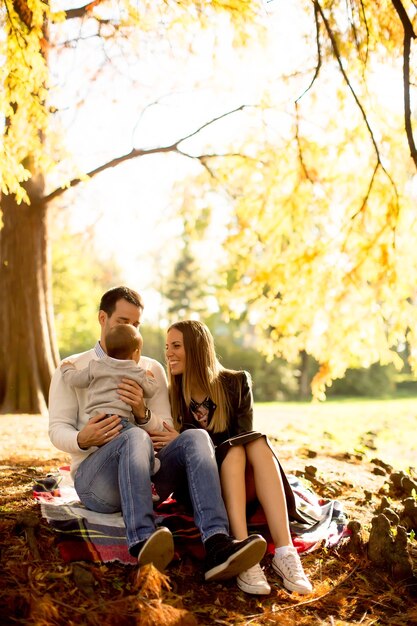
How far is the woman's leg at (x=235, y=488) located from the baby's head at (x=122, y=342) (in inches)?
26.0

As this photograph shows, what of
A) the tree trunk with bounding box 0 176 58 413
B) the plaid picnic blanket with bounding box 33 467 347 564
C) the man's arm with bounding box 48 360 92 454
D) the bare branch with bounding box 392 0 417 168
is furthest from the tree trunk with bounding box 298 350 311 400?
the man's arm with bounding box 48 360 92 454

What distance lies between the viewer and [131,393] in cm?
294

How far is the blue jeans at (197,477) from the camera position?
264 cm

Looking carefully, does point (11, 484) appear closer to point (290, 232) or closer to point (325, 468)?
point (325, 468)

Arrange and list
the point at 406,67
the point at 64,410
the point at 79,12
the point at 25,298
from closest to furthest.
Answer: the point at 64,410
the point at 406,67
the point at 79,12
the point at 25,298

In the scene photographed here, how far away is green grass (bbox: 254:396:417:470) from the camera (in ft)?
23.4

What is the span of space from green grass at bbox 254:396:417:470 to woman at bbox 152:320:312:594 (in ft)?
9.64

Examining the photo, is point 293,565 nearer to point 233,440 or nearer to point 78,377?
point 233,440

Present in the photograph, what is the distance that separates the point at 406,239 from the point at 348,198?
1302 mm

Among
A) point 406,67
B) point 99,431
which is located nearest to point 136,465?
point 99,431

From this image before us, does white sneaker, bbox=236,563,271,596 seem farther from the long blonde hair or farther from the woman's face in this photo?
the woman's face

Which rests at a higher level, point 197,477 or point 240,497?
point 197,477

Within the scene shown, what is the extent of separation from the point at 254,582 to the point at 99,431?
36.2 inches

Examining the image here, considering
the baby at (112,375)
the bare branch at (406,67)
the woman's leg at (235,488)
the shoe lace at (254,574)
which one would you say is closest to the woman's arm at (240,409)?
the woman's leg at (235,488)
